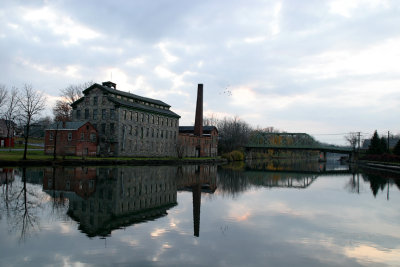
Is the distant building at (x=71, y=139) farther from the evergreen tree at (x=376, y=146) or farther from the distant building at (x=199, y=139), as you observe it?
the evergreen tree at (x=376, y=146)

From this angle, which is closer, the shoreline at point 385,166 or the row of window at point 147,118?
the shoreline at point 385,166

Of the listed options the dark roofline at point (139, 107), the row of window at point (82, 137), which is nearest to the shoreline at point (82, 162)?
the row of window at point (82, 137)

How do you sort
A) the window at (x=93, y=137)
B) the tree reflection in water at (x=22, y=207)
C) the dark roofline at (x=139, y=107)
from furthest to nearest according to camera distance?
the dark roofline at (x=139, y=107), the window at (x=93, y=137), the tree reflection in water at (x=22, y=207)

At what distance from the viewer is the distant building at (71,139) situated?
49.2 meters

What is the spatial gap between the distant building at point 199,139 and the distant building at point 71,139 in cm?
2137

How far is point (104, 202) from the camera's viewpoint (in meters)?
17.3

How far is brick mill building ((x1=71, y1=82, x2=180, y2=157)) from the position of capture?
54.2m

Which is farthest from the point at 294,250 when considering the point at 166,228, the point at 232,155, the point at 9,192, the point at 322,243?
the point at 232,155

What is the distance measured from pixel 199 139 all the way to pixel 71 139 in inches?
1444

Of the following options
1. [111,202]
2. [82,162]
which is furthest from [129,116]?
[111,202]

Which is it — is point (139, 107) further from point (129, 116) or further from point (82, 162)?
point (82, 162)

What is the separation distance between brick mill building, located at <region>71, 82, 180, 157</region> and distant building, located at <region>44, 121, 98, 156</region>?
326 centimetres

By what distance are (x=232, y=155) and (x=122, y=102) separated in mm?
41546

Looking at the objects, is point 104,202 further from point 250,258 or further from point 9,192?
point 250,258
